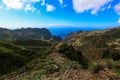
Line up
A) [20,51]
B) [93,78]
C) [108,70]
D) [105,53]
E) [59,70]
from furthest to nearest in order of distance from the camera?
[105,53] → [20,51] → [59,70] → [108,70] → [93,78]

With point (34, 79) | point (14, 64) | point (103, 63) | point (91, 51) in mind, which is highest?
point (103, 63)

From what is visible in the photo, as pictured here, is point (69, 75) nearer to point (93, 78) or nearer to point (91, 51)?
point (93, 78)

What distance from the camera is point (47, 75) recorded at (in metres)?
18.9

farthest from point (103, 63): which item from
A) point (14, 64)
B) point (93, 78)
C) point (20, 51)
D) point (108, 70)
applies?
point (20, 51)

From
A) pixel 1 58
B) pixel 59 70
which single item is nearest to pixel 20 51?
pixel 1 58

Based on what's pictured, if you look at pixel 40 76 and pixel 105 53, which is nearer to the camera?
pixel 40 76

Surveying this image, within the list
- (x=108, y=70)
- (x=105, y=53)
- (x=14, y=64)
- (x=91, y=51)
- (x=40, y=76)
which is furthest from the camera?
(x=91, y=51)

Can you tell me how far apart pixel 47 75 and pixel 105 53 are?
81.7 metres

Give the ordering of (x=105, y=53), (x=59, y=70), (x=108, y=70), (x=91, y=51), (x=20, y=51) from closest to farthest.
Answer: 1. (x=108, y=70)
2. (x=59, y=70)
3. (x=20, y=51)
4. (x=105, y=53)
5. (x=91, y=51)

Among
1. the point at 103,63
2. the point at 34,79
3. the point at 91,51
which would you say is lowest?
the point at 91,51

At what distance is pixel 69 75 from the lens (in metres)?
17.7

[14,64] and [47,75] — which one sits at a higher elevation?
[47,75]

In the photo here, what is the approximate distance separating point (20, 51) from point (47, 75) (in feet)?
78.4

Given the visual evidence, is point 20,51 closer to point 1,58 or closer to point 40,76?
point 1,58
